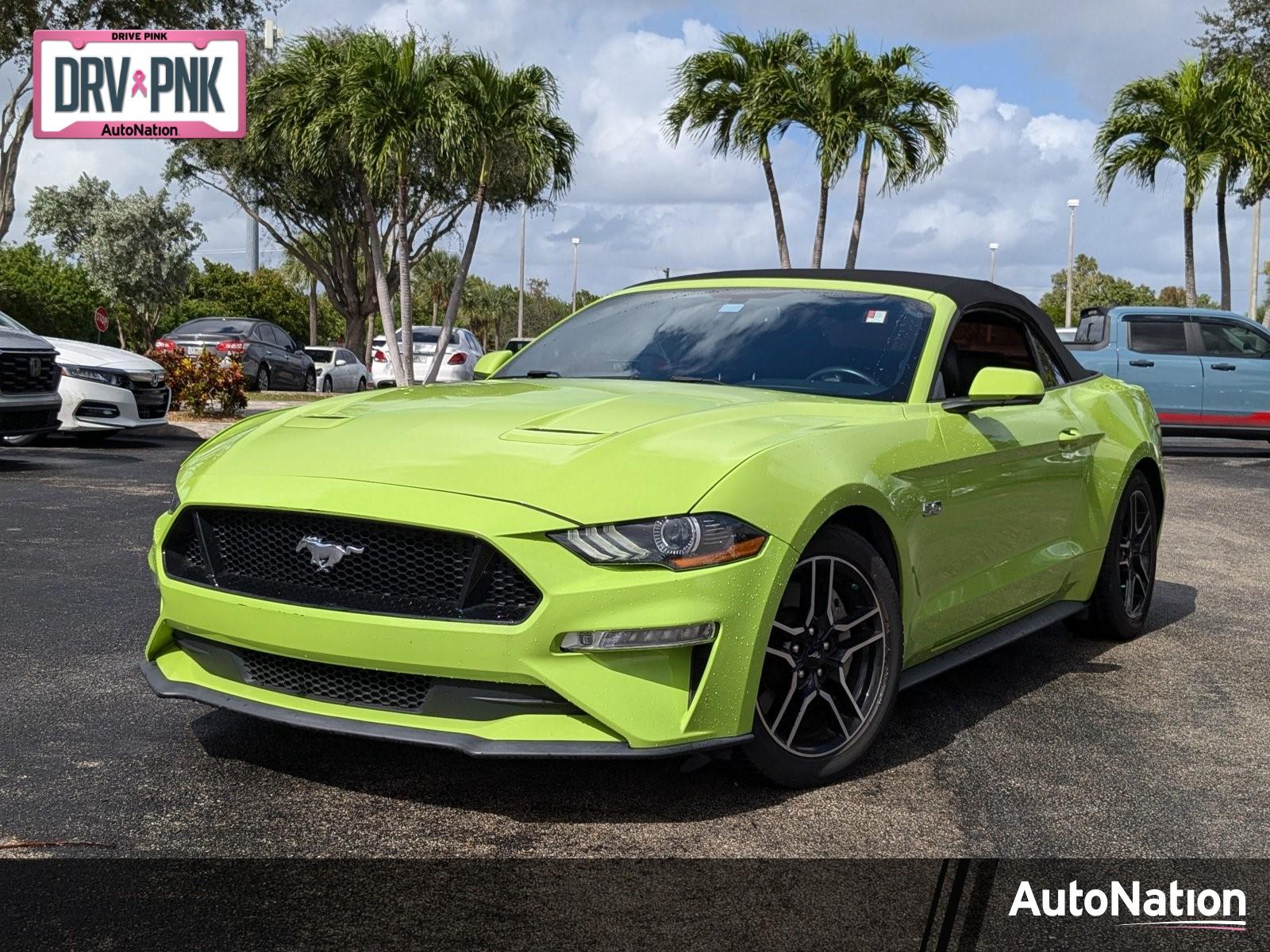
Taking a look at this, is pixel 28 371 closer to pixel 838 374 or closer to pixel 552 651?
pixel 838 374

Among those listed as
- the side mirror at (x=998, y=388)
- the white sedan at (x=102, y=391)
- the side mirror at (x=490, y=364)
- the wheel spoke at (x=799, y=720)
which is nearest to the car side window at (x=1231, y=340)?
the white sedan at (x=102, y=391)

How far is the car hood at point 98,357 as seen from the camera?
1524 cm

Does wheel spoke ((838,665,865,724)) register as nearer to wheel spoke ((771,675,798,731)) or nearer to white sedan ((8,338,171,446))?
wheel spoke ((771,675,798,731))

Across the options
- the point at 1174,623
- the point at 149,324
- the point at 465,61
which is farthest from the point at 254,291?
the point at 1174,623

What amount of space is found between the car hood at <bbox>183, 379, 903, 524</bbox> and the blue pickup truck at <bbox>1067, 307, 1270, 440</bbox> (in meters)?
14.8

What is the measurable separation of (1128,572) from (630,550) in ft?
11.3

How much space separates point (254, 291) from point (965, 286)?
5809cm

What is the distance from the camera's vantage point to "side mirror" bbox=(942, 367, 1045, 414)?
4.70m

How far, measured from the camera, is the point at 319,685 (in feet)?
12.1

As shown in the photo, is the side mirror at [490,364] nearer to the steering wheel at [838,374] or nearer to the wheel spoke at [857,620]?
the steering wheel at [838,374]

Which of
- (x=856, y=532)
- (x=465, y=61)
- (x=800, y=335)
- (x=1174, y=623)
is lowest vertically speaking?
(x=1174, y=623)

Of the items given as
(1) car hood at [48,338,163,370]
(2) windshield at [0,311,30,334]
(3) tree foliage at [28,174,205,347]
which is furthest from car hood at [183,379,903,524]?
(3) tree foliage at [28,174,205,347]

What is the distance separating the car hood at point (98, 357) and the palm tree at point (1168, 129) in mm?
19123

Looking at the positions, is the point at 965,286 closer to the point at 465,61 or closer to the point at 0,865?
the point at 0,865
